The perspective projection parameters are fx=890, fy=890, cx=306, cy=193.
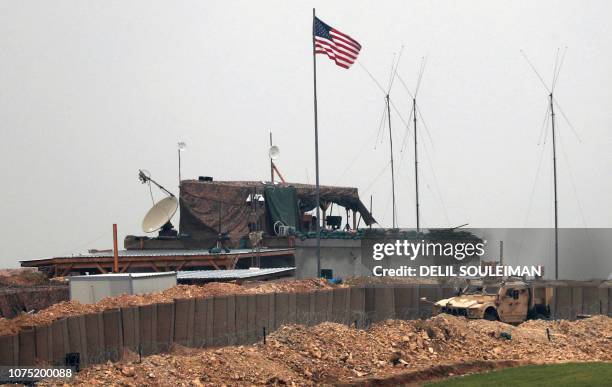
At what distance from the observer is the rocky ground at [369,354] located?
83.6ft

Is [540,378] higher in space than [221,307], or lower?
lower

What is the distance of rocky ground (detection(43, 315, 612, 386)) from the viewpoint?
25.5 metres

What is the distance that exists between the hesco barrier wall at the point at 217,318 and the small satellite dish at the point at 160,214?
108 ft

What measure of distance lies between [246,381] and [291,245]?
47.7 metres

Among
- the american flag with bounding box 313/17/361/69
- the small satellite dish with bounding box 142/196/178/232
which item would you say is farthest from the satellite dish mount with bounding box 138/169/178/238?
the american flag with bounding box 313/17/361/69

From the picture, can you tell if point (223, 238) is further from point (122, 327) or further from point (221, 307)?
point (122, 327)

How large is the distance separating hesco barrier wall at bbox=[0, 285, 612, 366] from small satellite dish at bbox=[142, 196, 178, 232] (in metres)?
32.9

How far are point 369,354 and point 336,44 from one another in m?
21.5

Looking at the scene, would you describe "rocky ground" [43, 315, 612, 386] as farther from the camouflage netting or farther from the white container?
the camouflage netting

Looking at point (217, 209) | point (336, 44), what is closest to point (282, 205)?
point (217, 209)

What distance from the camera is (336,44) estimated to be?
4812cm

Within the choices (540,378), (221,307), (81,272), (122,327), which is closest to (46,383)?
(122,327)

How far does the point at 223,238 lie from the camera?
7419cm

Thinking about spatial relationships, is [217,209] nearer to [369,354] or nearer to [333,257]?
[333,257]
